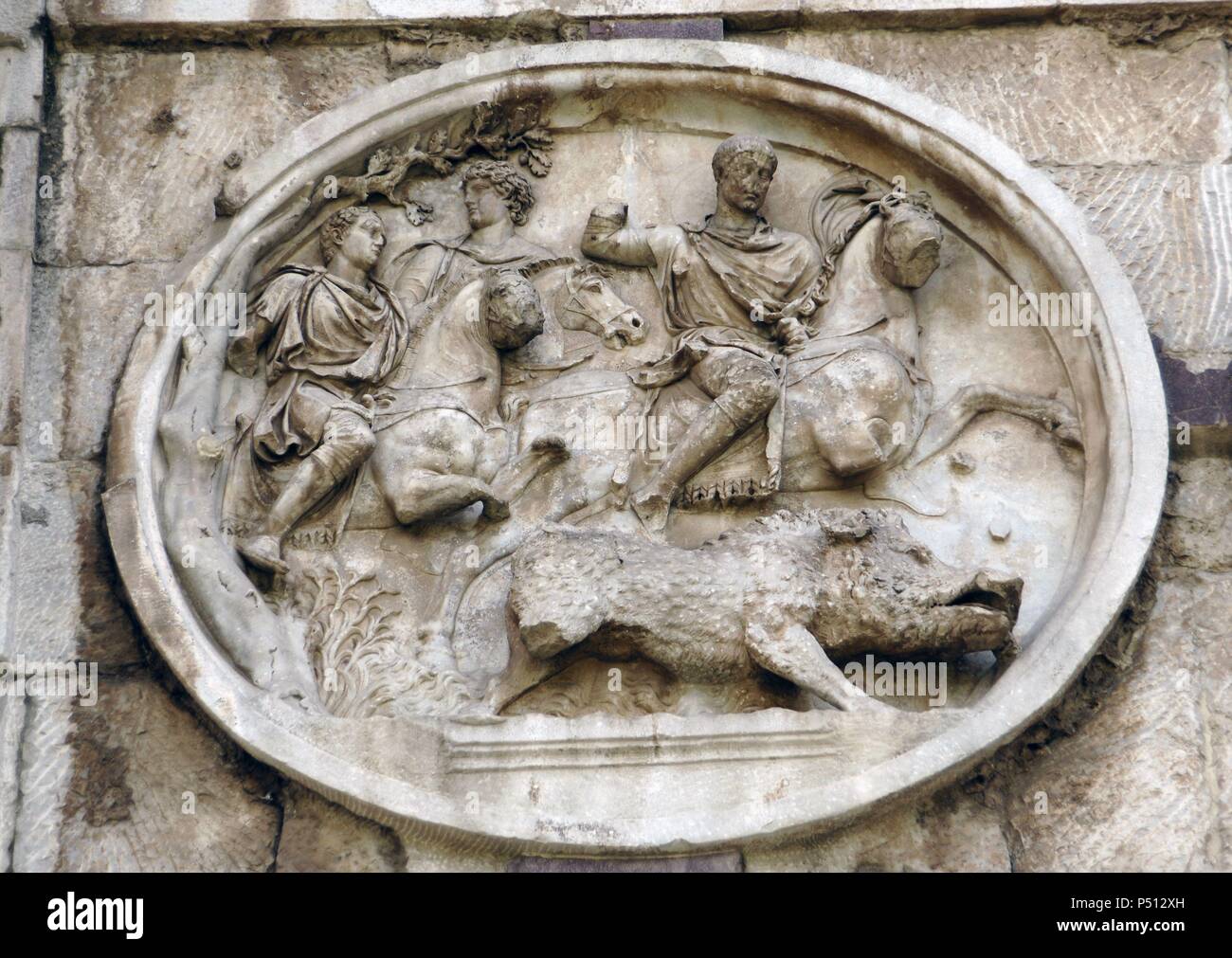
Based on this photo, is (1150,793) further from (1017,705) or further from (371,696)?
(371,696)

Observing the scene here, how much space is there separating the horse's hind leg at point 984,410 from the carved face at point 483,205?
1.93 metres

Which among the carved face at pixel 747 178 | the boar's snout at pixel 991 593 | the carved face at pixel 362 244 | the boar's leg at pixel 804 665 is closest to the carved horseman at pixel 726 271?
the carved face at pixel 747 178

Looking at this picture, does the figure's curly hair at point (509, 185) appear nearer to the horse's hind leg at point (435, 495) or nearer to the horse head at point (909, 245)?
the horse's hind leg at point (435, 495)

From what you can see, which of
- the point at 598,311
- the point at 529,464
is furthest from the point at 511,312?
the point at 529,464

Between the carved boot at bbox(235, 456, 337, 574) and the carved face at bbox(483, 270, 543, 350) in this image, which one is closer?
the carved boot at bbox(235, 456, 337, 574)

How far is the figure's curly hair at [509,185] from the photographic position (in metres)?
9.03

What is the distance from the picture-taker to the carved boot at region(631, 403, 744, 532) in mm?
8344

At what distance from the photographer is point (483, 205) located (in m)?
9.02

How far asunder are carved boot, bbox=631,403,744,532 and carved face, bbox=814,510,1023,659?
2.06 ft

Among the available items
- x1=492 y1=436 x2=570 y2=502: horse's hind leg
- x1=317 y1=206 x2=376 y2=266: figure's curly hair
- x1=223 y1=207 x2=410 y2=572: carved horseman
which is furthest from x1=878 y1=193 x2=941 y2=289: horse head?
x1=317 y1=206 x2=376 y2=266: figure's curly hair

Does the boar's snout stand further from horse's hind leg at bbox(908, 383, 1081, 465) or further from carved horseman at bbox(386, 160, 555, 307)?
carved horseman at bbox(386, 160, 555, 307)

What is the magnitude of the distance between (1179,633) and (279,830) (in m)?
3.31

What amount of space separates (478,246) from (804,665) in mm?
2334

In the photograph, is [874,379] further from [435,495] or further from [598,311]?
[435,495]
